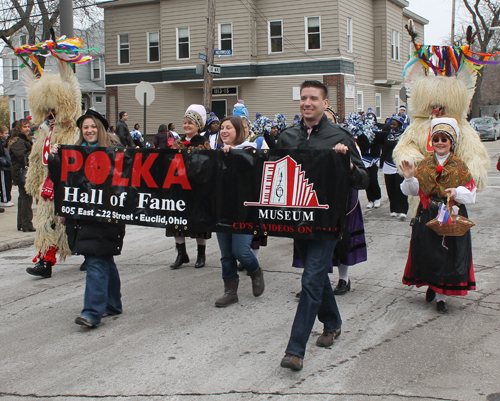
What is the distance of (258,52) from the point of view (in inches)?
1056

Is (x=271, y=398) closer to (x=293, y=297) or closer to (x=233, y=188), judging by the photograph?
(x=233, y=188)

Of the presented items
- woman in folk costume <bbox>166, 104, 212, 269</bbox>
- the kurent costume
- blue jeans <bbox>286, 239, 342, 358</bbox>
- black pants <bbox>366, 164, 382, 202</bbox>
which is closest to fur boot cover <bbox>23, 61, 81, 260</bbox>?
the kurent costume

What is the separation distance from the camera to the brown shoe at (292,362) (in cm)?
374

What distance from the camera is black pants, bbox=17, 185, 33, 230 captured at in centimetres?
951

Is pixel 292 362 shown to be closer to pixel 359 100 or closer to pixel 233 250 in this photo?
pixel 233 250

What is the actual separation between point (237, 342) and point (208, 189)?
125cm

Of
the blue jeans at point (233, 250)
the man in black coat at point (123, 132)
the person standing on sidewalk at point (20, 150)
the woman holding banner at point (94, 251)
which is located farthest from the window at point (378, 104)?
the woman holding banner at point (94, 251)

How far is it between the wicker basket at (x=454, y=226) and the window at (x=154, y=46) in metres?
26.5

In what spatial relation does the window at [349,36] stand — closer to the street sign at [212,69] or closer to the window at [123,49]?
the window at [123,49]

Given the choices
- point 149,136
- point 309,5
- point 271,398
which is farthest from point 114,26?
point 271,398

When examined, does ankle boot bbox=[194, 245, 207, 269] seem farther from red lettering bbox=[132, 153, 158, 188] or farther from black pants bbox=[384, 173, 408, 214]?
black pants bbox=[384, 173, 408, 214]

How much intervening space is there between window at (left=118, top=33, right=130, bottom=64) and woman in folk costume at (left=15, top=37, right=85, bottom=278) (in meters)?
24.4

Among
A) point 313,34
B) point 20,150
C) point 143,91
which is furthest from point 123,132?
point 313,34

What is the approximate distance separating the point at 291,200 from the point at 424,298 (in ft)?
7.16
